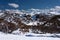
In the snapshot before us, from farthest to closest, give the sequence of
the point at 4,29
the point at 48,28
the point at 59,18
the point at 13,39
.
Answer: the point at 59,18
the point at 48,28
the point at 4,29
the point at 13,39

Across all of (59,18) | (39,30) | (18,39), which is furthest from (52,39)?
(59,18)

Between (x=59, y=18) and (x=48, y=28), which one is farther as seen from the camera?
(x=59, y=18)

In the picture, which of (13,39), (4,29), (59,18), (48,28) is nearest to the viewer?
(13,39)

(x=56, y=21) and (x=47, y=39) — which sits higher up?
(x=56, y=21)

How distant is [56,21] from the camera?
29.8 ft

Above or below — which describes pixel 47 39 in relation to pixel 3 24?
below

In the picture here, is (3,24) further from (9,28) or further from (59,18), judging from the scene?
(59,18)

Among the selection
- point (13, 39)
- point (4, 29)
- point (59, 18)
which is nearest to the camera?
point (13, 39)

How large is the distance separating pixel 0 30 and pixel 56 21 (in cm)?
362

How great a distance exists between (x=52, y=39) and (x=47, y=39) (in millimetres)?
230

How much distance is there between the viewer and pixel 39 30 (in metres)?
8.38

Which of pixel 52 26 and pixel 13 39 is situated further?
pixel 52 26

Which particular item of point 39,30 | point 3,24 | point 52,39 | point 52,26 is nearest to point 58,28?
point 52,26

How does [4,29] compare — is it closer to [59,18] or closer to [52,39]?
[52,39]
